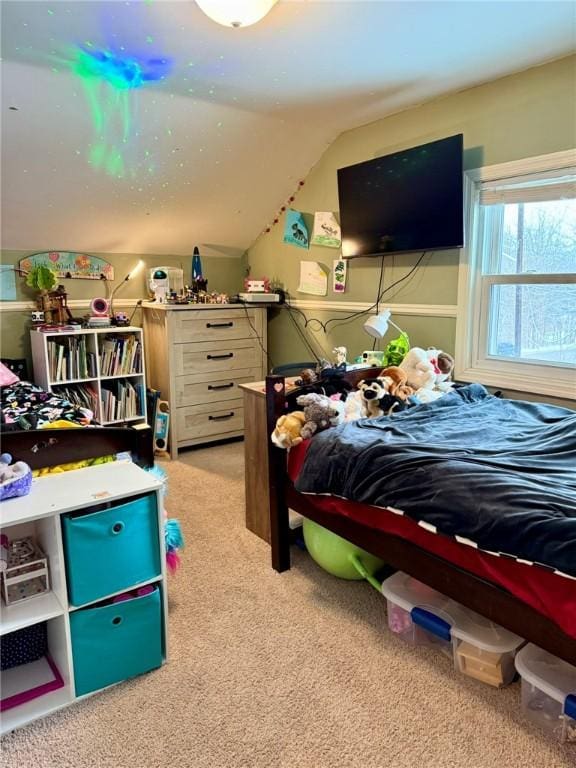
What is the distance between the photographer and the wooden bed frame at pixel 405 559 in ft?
4.30

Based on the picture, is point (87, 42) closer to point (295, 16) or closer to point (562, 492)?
point (295, 16)

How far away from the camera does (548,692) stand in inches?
55.0

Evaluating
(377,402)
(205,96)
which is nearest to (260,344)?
(205,96)

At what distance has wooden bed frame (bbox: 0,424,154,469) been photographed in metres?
1.74

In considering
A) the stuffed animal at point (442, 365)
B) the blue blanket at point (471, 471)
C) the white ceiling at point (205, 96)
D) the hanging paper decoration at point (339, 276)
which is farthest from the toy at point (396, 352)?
the white ceiling at point (205, 96)

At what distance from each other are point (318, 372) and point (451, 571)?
107cm

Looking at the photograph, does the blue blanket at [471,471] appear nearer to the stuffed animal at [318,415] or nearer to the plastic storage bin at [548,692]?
the stuffed animal at [318,415]

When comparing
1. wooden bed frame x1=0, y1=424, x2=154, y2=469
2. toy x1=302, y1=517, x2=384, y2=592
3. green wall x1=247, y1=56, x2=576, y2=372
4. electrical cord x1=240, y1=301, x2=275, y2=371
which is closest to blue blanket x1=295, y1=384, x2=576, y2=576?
toy x1=302, y1=517, x2=384, y2=592

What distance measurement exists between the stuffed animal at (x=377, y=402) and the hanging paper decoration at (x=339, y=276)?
4.54 ft

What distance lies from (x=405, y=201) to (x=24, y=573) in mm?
2388

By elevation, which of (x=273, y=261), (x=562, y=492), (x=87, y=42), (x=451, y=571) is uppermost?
(x=87, y=42)

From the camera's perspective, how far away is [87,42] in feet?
6.84

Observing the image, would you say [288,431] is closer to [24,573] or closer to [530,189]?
[24,573]

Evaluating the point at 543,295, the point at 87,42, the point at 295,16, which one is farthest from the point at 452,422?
the point at 87,42
